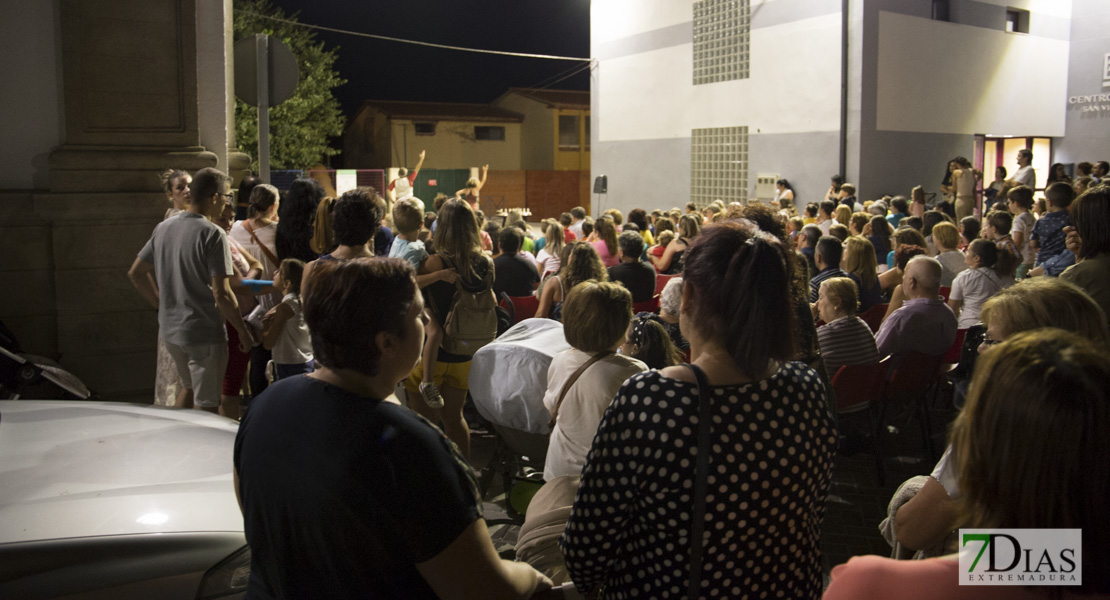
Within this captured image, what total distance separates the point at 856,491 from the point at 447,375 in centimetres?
279

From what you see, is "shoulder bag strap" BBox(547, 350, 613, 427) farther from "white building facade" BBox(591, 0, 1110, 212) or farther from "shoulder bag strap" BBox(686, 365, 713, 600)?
"white building facade" BBox(591, 0, 1110, 212)

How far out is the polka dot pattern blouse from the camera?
178 centimetres

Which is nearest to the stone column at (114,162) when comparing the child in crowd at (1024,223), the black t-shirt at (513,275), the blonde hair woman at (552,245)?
the black t-shirt at (513,275)

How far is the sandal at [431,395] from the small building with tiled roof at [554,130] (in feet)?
125

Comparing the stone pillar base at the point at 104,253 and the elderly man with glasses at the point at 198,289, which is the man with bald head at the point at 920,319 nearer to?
the elderly man with glasses at the point at 198,289

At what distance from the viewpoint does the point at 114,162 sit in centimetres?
627

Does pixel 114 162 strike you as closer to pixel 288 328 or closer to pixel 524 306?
pixel 288 328

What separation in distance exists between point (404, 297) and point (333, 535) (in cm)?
53

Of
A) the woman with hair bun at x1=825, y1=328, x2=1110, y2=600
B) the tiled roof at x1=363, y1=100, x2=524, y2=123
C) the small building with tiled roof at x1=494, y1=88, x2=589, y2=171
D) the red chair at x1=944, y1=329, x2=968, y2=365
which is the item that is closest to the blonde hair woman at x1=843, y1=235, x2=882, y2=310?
the red chair at x1=944, y1=329, x2=968, y2=365

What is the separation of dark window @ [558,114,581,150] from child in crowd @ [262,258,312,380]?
39.3m

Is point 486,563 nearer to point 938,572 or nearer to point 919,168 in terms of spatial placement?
point 938,572

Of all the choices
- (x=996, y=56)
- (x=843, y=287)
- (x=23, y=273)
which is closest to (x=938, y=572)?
(x=843, y=287)

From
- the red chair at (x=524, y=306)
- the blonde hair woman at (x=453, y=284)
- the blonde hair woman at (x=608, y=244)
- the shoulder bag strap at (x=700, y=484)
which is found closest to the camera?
the shoulder bag strap at (x=700, y=484)

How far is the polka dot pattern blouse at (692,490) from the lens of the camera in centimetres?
178
